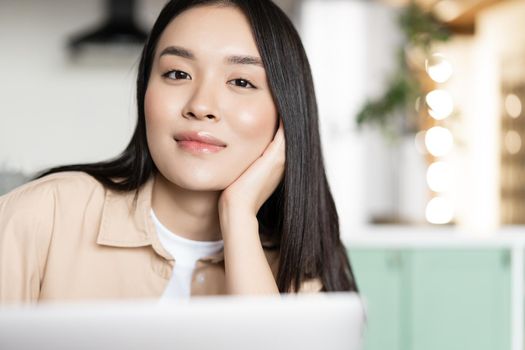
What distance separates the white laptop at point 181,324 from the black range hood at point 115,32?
175 inches

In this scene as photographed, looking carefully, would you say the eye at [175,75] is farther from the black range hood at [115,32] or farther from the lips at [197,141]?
the black range hood at [115,32]

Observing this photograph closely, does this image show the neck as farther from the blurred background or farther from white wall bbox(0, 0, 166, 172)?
white wall bbox(0, 0, 166, 172)

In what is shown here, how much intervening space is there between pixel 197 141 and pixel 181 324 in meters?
0.77

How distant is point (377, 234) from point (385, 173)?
110 inches

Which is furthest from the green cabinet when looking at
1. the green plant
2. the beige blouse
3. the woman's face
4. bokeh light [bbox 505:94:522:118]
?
bokeh light [bbox 505:94:522:118]

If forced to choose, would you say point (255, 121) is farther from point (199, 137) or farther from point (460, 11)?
point (460, 11)

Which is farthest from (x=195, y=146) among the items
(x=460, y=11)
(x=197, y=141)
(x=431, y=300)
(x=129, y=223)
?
(x=460, y=11)

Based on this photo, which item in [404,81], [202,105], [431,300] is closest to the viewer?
[202,105]

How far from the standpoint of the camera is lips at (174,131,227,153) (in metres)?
1.25

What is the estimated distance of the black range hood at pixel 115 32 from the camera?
4.79 metres

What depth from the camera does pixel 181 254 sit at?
4.57 ft

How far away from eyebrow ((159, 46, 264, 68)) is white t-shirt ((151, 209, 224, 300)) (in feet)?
1.08

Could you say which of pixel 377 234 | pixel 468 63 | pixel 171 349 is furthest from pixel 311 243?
pixel 468 63

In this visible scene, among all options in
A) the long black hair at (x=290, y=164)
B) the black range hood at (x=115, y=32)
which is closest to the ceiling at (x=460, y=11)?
the black range hood at (x=115, y=32)
